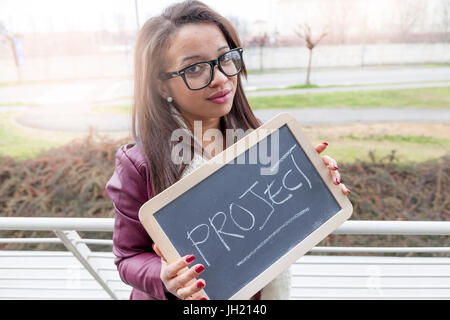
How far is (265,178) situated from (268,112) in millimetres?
2107

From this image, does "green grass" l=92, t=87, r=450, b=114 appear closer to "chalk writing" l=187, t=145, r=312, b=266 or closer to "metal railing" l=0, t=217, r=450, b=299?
"metal railing" l=0, t=217, r=450, b=299

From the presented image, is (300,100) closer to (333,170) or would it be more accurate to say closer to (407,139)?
(407,139)

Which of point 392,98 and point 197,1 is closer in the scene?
point 197,1

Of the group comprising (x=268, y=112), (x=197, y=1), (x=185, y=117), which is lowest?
(x=268, y=112)

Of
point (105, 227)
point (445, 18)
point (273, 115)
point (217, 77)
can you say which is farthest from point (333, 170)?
point (445, 18)

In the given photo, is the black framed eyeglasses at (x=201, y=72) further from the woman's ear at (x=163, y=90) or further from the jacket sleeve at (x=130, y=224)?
the jacket sleeve at (x=130, y=224)

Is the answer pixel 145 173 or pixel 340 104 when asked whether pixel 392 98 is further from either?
pixel 145 173

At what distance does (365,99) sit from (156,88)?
2385mm

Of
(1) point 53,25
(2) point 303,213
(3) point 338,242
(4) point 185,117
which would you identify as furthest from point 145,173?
(1) point 53,25

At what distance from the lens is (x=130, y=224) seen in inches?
27.4

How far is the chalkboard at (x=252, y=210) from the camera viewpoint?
629mm

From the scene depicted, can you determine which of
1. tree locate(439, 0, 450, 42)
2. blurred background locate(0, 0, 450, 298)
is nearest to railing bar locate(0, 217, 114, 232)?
blurred background locate(0, 0, 450, 298)

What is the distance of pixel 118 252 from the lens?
72 cm

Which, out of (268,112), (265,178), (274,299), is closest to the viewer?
(265,178)
